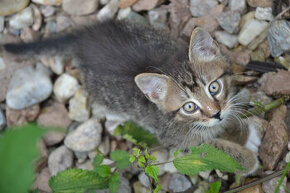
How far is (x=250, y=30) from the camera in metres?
2.68

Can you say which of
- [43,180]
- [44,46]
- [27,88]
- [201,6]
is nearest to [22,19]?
[44,46]

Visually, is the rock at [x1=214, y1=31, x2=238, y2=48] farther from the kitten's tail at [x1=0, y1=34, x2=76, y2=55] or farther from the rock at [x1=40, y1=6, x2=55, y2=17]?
the rock at [x1=40, y1=6, x2=55, y2=17]

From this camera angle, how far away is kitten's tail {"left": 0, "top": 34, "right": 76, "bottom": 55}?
2770 mm

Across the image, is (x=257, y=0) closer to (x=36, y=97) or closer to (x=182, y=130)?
(x=182, y=130)

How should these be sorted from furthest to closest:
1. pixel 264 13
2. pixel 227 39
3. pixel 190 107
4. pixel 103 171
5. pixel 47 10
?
pixel 47 10, pixel 227 39, pixel 264 13, pixel 190 107, pixel 103 171

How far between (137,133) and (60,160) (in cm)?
66

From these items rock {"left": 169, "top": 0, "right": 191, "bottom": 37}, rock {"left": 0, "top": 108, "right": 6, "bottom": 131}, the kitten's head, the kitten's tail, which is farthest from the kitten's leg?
rock {"left": 0, "top": 108, "right": 6, "bottom": 131}

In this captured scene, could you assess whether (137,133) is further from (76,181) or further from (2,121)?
(2,121)

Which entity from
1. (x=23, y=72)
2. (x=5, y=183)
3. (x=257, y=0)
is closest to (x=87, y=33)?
(x=23, y=72)

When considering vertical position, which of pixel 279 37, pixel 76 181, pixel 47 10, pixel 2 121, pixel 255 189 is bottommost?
pixel 2 121

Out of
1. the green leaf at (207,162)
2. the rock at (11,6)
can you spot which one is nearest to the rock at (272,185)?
the green leaf at (207,162)

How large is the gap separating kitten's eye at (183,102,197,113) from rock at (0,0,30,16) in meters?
1.95

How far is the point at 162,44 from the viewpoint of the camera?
8.48 ft

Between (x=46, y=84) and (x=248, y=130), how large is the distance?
1.74 metres
